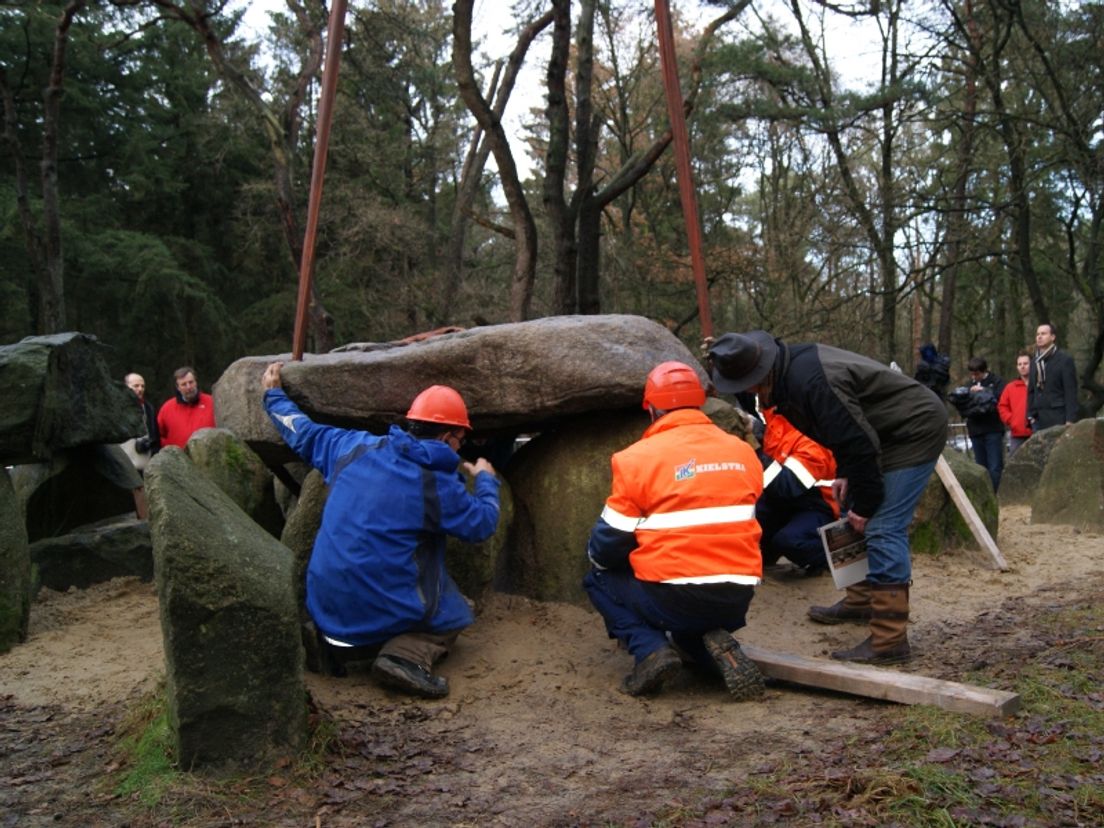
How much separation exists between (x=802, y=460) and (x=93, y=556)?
4.55 metres

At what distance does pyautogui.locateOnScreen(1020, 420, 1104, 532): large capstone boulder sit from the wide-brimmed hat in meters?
4.89

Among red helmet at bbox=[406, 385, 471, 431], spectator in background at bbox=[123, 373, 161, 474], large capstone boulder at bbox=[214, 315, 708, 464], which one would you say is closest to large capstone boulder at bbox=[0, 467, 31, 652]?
large capstone boulder at bbox=[214, 315, 708, 464]

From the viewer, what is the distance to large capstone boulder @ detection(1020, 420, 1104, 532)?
7.99 m

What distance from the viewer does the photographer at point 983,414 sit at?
10422 mm

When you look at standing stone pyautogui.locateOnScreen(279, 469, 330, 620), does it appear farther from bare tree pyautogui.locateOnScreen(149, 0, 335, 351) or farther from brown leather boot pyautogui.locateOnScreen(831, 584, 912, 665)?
bare tree pyautogui.locateOnScreen(149, 0, 335, 351)

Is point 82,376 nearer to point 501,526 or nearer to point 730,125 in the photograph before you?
point 501,526

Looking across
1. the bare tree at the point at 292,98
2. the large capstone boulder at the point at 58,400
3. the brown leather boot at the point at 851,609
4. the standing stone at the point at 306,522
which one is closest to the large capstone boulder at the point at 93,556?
the large capstone boulder at the point at 58,400

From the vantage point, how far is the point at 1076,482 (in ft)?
26.7

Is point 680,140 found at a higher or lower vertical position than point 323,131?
lower

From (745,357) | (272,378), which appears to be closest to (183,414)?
(272,378)

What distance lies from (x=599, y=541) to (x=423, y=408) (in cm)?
104

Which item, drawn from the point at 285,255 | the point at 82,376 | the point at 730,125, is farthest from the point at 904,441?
the point at 285,255

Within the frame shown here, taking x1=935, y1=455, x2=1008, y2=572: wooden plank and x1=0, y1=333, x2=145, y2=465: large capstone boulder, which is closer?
x1=0, y1=333, x2=145, y2=465: large capstone boulder

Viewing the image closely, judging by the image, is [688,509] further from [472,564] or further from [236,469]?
[236,469]
